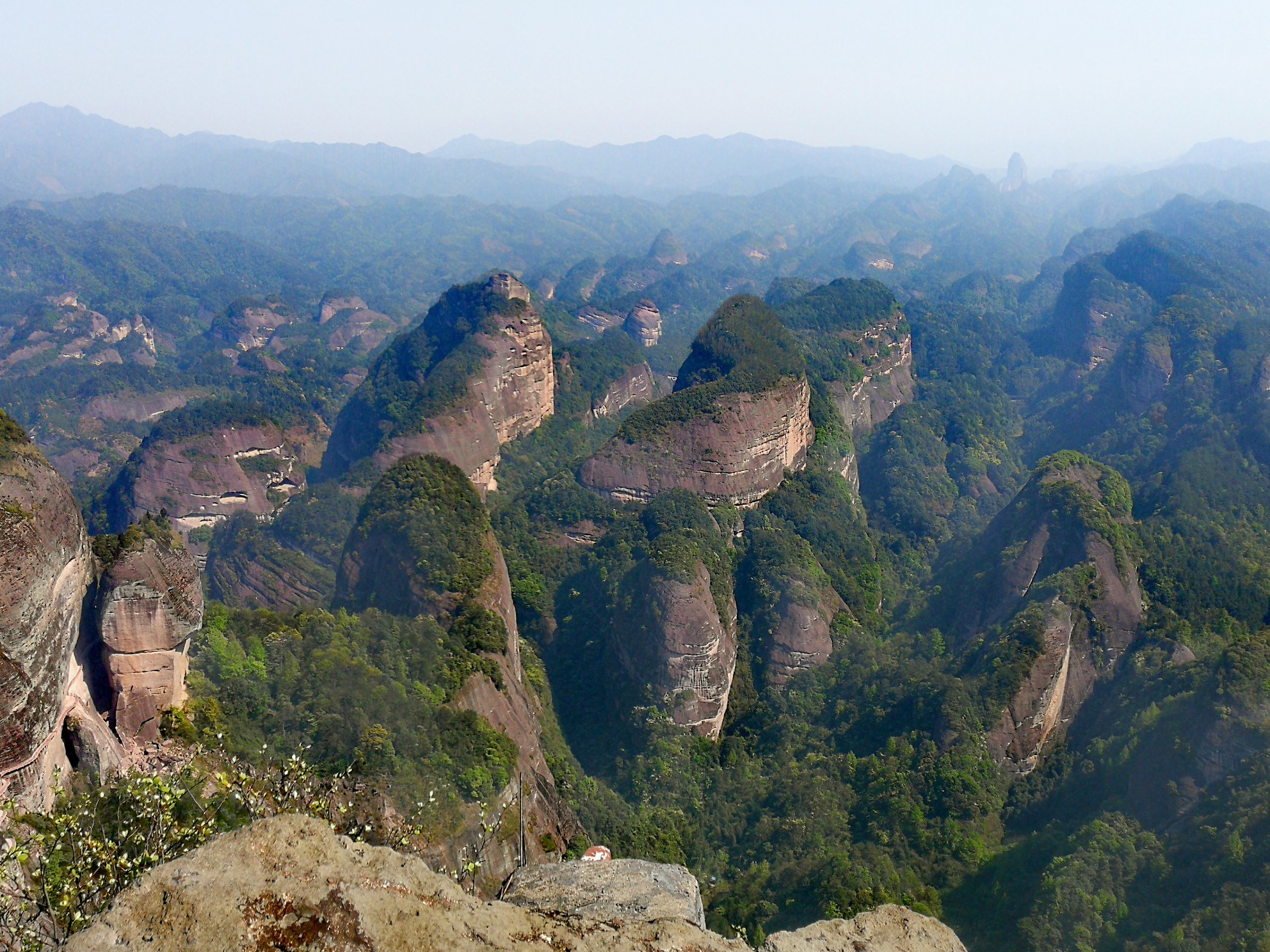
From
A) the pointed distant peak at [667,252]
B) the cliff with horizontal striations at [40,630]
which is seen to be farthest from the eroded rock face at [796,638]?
the pointed distant peak at [667,252]

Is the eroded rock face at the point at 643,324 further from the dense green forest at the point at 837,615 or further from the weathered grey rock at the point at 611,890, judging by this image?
the weathered grey rock at the point at 611,890

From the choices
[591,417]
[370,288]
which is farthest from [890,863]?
[370,288]

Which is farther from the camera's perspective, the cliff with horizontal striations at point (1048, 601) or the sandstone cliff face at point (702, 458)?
the sandstone cliff face at point (702, 458)

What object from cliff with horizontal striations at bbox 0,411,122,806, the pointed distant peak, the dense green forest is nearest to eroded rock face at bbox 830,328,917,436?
the dense green forest

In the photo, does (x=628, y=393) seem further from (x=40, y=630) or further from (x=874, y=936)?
(x=874, y=936)

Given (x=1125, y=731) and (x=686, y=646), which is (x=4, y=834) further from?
(x=1125, y=731)

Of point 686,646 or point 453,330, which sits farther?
point 453,330

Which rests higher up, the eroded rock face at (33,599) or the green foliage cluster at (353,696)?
the eroded rock face at (33,599)
